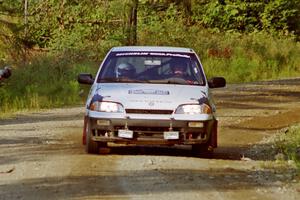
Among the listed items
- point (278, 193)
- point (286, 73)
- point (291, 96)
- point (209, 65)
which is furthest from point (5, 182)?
point (286, 73)

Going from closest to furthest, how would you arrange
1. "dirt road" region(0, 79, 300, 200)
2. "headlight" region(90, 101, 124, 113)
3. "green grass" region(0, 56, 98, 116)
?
"dirt road" region(0, 79, 300, 200), "headlight" region(90, 101, 124, 113), "green grass" region(0, 56, 98, 116)

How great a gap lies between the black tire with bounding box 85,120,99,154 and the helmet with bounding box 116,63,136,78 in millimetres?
→ 1155

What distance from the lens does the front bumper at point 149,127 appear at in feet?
37.7

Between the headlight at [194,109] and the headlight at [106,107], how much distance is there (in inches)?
30.7

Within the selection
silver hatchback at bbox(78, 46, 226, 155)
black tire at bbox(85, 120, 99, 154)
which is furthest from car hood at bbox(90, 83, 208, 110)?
black tire at bbox(85, 120, 99, 154)

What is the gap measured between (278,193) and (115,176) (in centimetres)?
194

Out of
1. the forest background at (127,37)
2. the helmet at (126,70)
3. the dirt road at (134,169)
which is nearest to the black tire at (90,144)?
the dirt road at (134,169)

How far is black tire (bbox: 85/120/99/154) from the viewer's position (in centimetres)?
1182

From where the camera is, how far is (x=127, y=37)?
33344 millimetres

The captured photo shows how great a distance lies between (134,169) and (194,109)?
4.86 feet

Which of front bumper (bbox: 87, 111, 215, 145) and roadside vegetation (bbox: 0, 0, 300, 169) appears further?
roadside vegetation (bbox: 0, 0, 300, 169)

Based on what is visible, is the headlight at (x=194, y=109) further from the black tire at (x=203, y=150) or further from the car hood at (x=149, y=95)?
the black tire at (x=203, y=150)

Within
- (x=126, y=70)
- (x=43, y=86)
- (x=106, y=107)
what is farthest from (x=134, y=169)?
(x=43, y=86)

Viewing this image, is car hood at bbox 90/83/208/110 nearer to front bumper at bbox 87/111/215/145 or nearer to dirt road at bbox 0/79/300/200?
front bumper at bbox 87/111/215/145
